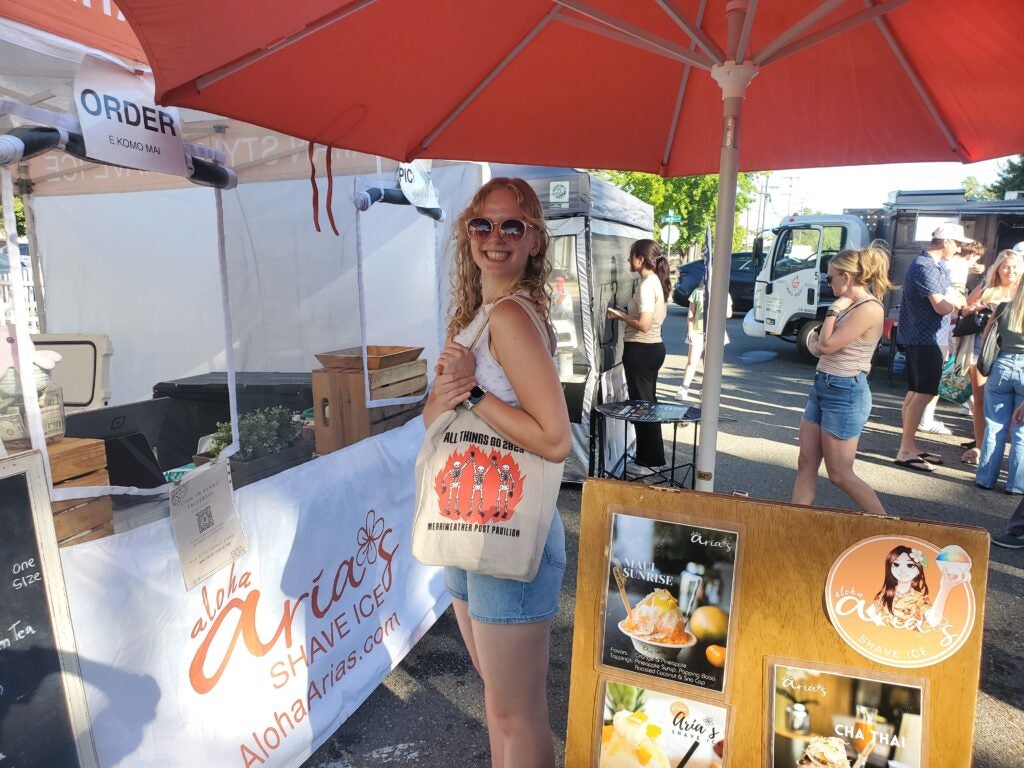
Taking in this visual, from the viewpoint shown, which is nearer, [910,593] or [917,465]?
[910,593]

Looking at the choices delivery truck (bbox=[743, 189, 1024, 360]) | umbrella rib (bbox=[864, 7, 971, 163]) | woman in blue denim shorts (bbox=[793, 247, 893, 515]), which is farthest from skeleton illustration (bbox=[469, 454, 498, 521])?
delivery truck (bbox=[743, 189, 1024, 360])

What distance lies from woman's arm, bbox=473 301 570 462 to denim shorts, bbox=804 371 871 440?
8.61 ft

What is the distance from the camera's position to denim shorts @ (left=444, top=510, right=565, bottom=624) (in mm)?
1531

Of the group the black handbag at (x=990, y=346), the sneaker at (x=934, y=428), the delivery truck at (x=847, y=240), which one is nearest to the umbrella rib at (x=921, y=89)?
the black handbag at (x=990, y=346)

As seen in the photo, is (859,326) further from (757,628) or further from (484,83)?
(757,628)

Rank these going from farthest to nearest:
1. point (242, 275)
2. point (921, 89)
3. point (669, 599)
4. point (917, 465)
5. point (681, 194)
Answer: point (681, 194), point (917, 465), point (242, 275), point (921, 89), point (669, 599)

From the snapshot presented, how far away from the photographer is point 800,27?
1.59 metres

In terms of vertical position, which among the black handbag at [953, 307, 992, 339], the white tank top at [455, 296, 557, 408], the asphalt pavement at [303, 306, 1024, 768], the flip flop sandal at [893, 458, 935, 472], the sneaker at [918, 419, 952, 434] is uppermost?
the white tank top at [455, 296, 557, 408]

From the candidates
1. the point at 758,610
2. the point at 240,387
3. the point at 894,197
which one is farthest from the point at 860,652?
the point at 894,197

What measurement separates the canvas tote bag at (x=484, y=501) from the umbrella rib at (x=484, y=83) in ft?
3.26

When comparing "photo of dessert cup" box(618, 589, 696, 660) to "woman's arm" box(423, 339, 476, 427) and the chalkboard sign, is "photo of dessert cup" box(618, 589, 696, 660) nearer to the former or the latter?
"woman's arm" box(423, 339, 476, 427)

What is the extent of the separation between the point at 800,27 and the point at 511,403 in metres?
1.16

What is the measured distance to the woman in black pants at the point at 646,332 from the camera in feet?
17.0

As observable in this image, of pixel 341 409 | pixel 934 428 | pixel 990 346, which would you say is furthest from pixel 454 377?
pixel 934 428
